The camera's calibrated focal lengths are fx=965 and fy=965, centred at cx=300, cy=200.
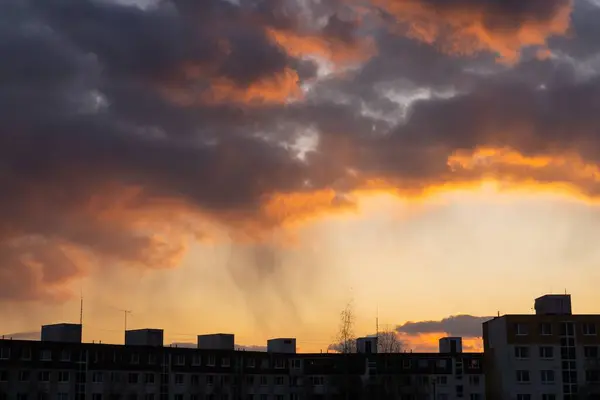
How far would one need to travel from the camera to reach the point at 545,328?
16800 centimetres

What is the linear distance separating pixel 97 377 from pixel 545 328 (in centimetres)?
7727

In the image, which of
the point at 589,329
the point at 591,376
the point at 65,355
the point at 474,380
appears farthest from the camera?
the point at 474,380

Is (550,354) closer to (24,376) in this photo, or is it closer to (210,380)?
(210,380)

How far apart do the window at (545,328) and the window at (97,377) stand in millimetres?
75852

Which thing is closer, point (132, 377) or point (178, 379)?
A: point (132, 377)

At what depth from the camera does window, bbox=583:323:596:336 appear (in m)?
167

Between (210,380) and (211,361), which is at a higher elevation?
(211,361)

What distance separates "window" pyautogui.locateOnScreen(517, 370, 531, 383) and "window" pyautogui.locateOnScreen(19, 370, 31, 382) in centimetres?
8251

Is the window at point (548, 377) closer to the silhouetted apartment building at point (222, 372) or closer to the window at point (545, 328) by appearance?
the window at point (545, 328)

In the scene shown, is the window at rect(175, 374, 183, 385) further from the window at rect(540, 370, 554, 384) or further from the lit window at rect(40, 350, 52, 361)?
the window at rect(540, 370, 554, 384)

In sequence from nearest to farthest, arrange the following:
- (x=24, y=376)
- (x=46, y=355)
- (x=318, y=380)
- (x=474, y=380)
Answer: (x=24, y=376) → (x=46, y=355) → (x=474, y=380) → (x=318, y=380)

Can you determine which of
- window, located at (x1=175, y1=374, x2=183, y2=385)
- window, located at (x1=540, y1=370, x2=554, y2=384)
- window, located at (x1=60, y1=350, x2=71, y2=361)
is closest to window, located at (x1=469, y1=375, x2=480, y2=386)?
window, located at (x1=540, y1=370, x2=554, y2=384)

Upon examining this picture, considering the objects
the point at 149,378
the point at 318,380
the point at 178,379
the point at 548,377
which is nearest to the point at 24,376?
the point at 149,378

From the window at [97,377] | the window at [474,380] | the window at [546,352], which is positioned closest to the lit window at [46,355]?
the window at [97,377]
